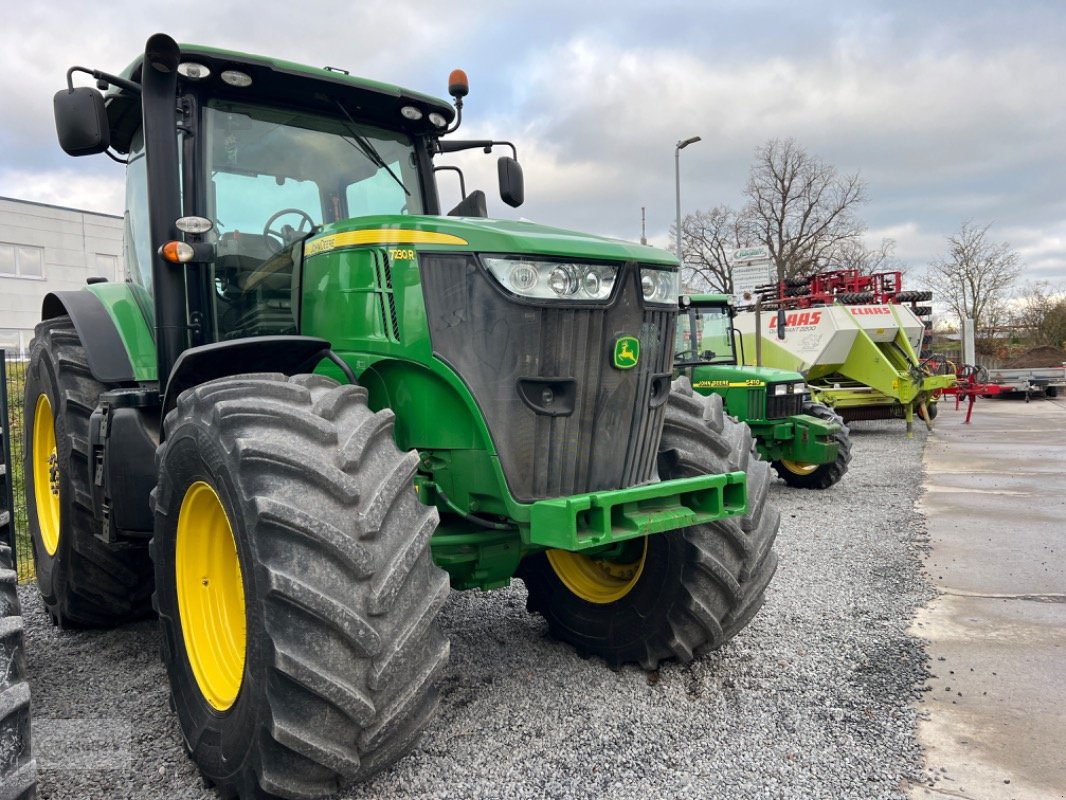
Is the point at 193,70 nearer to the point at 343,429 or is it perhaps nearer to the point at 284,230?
the point at 284,230

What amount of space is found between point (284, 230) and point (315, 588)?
1.97 meters

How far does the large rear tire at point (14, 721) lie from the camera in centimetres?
174

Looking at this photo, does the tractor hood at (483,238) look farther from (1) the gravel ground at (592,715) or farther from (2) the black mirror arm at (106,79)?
(1) the gravel ground at (592,715)

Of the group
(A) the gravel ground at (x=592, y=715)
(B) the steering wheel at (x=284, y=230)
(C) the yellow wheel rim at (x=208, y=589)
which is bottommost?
(A) the gravel ground at (x=592, y=715)

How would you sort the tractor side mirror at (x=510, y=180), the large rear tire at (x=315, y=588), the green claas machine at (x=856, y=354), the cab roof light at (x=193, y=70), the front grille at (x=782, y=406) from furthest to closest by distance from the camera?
the green claas machine at (x=856, y=354) → the front grille at (x=782, y=406) → the tractor side mirror at (x=510, y=180) → the cab roof light at (x=193, y=70) → the large rear tire at (x=315, y=588)

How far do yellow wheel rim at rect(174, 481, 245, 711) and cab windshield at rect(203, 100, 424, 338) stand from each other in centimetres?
96

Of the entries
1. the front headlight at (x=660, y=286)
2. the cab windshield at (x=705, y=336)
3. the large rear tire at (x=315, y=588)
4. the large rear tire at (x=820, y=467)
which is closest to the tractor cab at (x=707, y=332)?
the cab windshield at (x=705, y=336)

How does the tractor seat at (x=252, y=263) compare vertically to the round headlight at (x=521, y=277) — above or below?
above

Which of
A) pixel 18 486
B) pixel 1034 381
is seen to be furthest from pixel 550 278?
pixel 1034 381

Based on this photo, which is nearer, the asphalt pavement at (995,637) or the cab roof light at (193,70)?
the asphalt pavement at (995,637)

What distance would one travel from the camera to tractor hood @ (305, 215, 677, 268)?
9.16 feet

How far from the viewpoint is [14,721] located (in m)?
1.79

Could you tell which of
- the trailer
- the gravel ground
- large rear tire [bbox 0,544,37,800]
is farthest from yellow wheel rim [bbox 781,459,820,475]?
the trailer

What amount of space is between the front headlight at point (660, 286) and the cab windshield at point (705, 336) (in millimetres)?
6080
